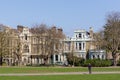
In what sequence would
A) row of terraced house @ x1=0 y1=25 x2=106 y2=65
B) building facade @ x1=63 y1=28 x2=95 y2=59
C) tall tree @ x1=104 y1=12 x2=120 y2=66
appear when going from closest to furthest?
tall tree @ x1=104 y1=12 x2=120 y2=66 < row of terraced house @ x1=0 y1=25 x2=106 y2=65 < building facade @ x1=63 y1=28 x2=95 y2=59

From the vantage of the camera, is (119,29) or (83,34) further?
(83,34)

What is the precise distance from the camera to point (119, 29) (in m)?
94.9

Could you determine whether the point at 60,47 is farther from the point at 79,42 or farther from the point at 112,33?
the point at 112,33

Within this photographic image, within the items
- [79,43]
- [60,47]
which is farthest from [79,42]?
[60,47]

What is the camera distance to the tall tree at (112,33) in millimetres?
94625

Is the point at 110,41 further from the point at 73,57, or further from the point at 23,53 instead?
the point at 23,53

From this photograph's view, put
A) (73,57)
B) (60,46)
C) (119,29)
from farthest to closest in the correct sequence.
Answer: (60,46), (73,57), (119,29)

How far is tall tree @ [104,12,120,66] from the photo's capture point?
9462cm

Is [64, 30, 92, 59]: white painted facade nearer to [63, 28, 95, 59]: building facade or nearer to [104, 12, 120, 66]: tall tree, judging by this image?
[63, 28, 95, 59]: building facade

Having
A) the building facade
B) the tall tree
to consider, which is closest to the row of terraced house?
the building facade

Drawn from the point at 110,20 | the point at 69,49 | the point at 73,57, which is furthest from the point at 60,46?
the point at 110,20

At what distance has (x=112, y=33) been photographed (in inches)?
3735

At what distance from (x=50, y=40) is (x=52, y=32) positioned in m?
2.47

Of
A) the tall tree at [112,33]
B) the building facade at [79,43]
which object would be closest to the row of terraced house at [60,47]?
the building facade at [79,43]
